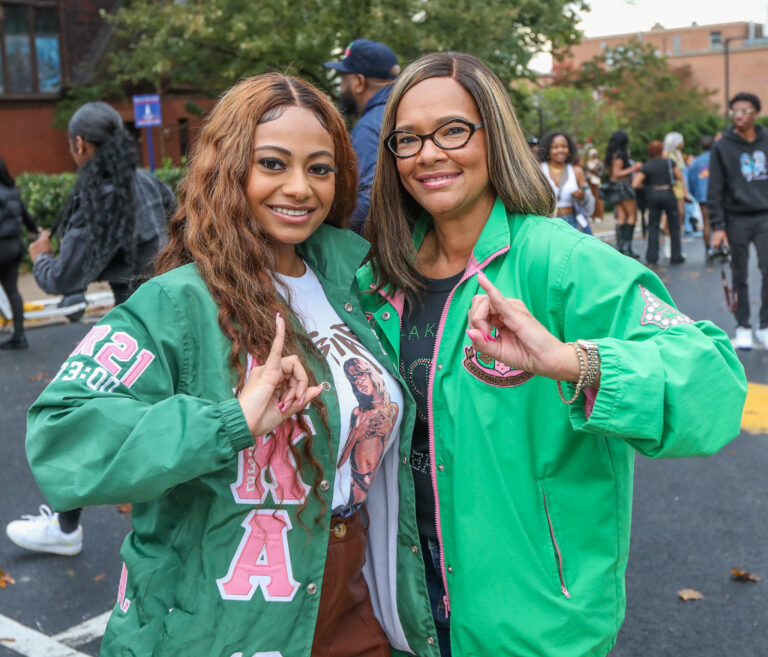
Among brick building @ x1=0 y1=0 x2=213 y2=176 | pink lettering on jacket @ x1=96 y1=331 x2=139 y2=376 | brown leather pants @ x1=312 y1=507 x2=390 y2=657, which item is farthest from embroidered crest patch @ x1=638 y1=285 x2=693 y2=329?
brick building @ x1=0 y1=0 x2=213 y2=176

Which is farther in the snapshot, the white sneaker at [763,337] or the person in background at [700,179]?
the person in background at [700,179]

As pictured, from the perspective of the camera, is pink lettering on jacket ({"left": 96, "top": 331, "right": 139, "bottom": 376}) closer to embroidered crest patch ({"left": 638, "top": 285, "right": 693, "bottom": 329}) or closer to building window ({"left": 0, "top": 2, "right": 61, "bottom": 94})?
embroidered crest patch ({"left": 638, "top": 285, "right": 693, "bottom": 329})

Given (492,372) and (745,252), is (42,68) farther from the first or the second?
(492,372)

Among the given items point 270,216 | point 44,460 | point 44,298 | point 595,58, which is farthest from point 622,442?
point 595,58

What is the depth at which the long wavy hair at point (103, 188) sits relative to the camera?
437 cm

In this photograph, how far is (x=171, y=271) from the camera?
1912 mm

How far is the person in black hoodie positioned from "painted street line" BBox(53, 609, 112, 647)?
658cm

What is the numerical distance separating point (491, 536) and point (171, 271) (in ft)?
3.09

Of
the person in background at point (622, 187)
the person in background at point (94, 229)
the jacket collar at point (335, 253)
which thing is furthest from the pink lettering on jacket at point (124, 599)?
the person in background at point (622, 187)

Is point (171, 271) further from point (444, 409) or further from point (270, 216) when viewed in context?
point (444, 409)

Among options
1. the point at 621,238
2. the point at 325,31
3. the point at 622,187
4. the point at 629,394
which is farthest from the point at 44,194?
the point at 629,394

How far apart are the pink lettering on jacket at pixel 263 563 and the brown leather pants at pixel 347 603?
15cm

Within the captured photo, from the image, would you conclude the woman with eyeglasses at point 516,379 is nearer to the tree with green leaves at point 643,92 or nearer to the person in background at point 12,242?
the person in background at point 12,242

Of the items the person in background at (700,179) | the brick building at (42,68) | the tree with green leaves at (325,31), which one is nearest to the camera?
the tree with green leaves at (325,31)
